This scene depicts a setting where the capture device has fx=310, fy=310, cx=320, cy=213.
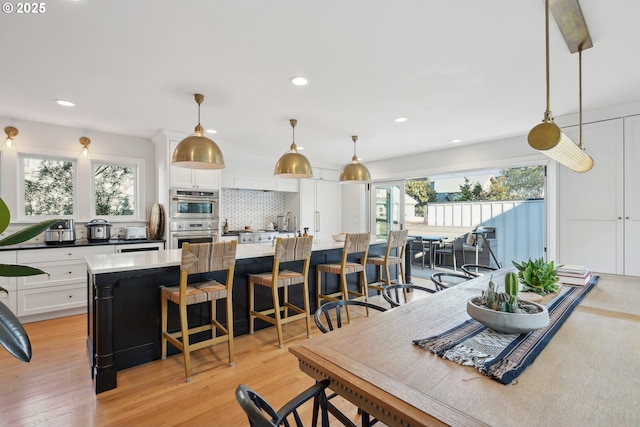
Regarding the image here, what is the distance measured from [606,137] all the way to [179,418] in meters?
4.64

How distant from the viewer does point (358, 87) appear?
2785mm

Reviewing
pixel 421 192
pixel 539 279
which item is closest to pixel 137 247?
pixel 539 279

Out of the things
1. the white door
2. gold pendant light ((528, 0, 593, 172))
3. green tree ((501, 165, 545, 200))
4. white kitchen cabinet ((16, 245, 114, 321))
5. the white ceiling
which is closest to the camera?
gold pendant light ((528, 0, 593, 172))

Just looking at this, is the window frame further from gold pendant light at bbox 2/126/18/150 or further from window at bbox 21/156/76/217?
gold pendant light at bbox 2/126/18/150

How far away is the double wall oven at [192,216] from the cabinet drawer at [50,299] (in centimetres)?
116

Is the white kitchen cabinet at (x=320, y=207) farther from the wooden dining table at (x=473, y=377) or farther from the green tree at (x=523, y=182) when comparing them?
the wooden dining table at (x=473, y=377)

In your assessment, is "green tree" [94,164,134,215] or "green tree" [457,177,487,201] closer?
"green tree" [94,164,134,215]

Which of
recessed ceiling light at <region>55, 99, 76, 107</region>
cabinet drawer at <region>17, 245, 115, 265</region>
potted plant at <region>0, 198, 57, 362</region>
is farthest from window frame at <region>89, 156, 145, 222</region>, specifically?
potted plant at <region>0, 198, 57, 362</region>

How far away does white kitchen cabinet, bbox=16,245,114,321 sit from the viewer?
3.41 meters

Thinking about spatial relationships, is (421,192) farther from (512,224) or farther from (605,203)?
(605,203)

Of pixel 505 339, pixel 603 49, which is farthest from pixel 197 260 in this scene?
pixel 603 49

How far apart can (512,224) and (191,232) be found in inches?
258

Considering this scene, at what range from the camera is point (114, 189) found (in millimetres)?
4488

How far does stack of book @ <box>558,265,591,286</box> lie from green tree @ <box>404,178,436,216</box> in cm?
699
